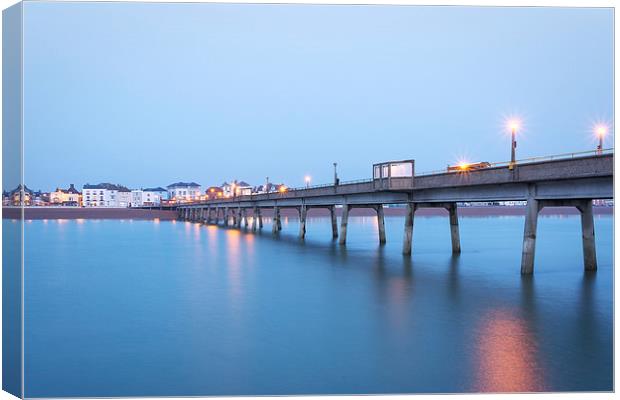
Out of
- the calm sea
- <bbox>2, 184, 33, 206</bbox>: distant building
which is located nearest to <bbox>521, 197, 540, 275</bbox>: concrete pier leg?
the calm sea

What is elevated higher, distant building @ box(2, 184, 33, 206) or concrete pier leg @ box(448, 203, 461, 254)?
distant building @ box(2, 184, 33, 206)

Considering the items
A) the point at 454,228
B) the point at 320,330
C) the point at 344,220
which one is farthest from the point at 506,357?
the point at 344,220

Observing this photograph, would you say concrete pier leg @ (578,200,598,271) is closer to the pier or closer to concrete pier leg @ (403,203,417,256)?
the pier

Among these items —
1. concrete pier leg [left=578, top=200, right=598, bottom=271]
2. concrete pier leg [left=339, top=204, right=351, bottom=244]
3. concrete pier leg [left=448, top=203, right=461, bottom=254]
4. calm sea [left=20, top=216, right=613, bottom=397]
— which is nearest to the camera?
calm sea [left=20, top=216, right=613, bottom=397]

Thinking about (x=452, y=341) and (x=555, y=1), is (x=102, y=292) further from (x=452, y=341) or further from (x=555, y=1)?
(x=555, y=1)

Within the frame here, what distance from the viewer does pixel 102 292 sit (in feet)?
107

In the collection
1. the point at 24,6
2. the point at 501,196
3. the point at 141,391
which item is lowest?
the point at 141,391

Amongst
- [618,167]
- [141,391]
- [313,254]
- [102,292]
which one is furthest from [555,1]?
[313,254]

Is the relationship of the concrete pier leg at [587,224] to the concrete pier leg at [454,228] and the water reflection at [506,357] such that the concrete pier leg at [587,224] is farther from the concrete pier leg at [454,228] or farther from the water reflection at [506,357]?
the concrete pier leg at [454,228]

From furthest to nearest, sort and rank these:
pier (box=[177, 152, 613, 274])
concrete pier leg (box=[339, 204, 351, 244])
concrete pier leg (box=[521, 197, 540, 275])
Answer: concrete pier leg (box=[339, 204, 351, 244])
concrete pier leg (box=[521, 197, 540, 275])
pier (box=[177, 152, 613, 274])

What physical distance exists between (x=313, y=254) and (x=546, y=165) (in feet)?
89.8

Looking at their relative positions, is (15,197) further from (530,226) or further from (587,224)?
(587,224)

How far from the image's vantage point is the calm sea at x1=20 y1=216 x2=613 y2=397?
15.2 m

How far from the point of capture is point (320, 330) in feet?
69.3
